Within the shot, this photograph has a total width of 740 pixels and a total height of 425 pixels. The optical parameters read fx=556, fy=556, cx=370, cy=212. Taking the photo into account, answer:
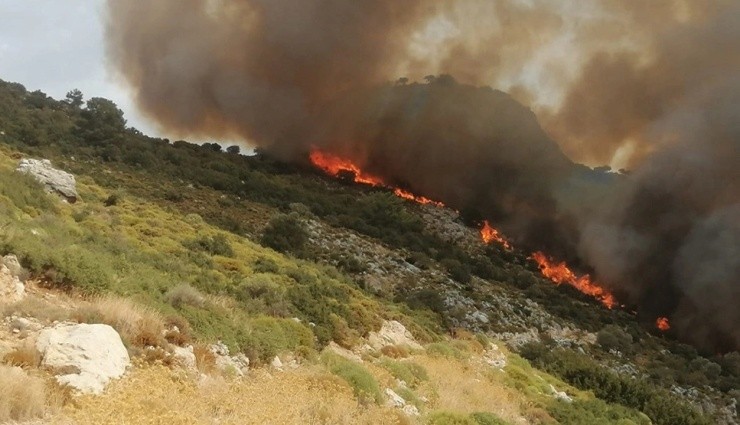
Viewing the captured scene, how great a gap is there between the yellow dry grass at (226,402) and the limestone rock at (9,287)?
10.9 feet

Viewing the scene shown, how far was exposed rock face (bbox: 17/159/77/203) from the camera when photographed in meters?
22.9

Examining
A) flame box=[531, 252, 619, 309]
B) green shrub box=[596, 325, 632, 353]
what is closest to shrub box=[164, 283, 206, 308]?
green shrub box=[596, 325, 632, 353]

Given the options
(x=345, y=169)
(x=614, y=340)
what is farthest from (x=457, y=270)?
(x=345, y=169)

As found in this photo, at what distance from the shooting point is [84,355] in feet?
21.4

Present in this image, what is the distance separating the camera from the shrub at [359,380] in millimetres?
9094

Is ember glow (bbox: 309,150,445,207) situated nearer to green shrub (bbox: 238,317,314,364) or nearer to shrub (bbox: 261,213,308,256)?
shrub (bbox: 261,213,308,256)

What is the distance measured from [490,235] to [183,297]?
4386 centimetres

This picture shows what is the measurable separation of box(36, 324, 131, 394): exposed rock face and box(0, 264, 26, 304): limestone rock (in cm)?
191

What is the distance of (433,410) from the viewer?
10.2 metres

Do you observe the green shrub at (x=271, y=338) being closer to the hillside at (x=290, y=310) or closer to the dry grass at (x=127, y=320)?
the hillside at (x=290, y=310)

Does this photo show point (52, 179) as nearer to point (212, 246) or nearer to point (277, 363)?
point (212, 246)

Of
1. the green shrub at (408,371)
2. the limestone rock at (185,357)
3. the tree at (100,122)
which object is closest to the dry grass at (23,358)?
the limestone rock at (185,357)

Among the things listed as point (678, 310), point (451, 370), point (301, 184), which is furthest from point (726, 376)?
point (301, 184)

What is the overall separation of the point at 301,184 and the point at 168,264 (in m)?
38.0
